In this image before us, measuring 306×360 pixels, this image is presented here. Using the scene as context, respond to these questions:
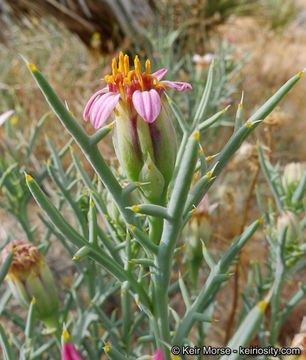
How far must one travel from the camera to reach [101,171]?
0.43 meters

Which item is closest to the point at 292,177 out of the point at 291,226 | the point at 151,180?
the point at 291,226

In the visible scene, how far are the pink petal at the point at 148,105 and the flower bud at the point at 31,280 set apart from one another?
1.45 feet

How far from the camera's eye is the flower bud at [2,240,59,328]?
728 millimetres

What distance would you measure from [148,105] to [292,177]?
0.59m

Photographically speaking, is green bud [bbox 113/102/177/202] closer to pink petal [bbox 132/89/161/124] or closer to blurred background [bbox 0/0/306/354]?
pink petal [bbox 132/89/161/124]

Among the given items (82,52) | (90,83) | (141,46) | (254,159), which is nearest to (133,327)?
(254,159)

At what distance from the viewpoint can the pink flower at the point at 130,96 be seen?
0.43 metres

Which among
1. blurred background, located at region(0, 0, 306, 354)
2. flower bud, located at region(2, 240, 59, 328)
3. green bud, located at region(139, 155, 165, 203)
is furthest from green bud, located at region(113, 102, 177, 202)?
blurred background, located at region(0, 0, 306, 354)

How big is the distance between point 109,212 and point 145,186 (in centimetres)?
20

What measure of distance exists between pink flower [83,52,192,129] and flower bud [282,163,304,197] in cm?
51

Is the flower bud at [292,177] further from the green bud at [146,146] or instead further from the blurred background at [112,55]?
the blurred background at [112,55]

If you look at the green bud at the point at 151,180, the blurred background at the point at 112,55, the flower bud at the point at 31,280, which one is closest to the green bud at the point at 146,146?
the green bud at the point at 151,180

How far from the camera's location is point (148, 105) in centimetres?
43

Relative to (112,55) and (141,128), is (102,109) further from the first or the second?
(112,55)
